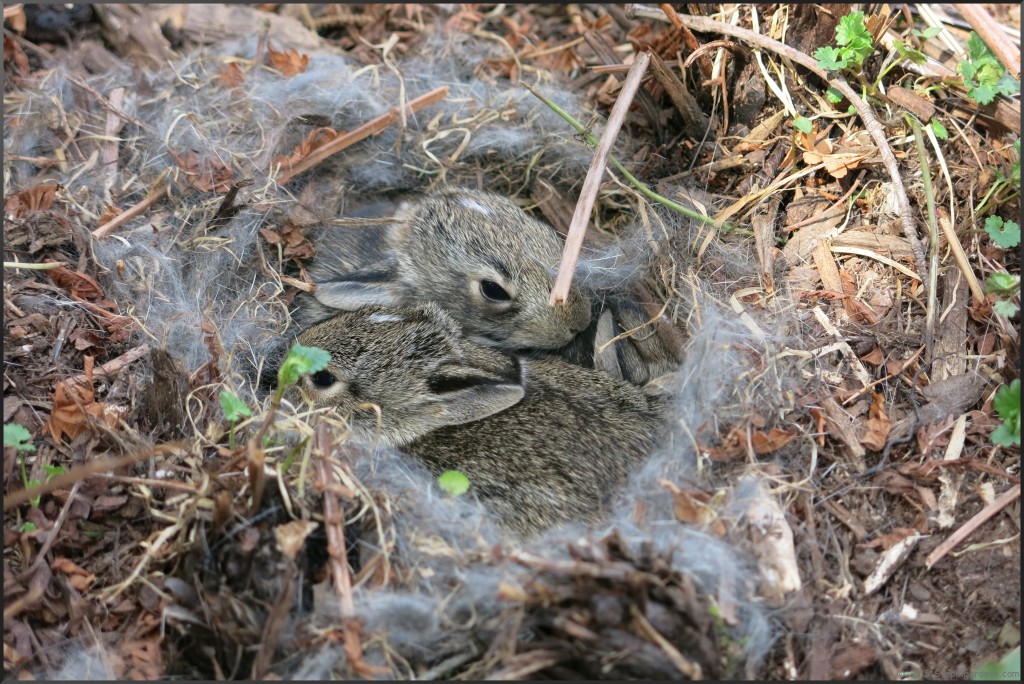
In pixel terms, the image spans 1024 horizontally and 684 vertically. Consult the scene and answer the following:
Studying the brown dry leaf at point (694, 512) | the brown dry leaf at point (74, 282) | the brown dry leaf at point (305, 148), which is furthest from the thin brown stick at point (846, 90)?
the brown dry leaf at point (74, 282)

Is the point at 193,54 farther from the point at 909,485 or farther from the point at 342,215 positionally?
the point at 909,485

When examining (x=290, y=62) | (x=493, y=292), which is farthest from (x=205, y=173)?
(x=493, y=292)

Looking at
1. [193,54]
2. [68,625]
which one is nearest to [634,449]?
[68,625]

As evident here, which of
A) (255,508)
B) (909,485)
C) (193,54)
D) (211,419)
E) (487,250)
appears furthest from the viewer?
(193,54)

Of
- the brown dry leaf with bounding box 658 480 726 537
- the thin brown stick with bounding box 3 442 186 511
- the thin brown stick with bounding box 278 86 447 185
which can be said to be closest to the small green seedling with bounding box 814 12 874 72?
the thin brown stick with bounding box 278 86 447 185

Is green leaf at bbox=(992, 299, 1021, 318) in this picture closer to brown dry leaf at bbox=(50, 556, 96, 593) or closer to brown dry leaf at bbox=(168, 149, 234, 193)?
brown dry leaf at bbox=(50, 556, 96, 593)

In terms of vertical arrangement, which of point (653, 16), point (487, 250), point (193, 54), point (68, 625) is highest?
point (653, 16)
